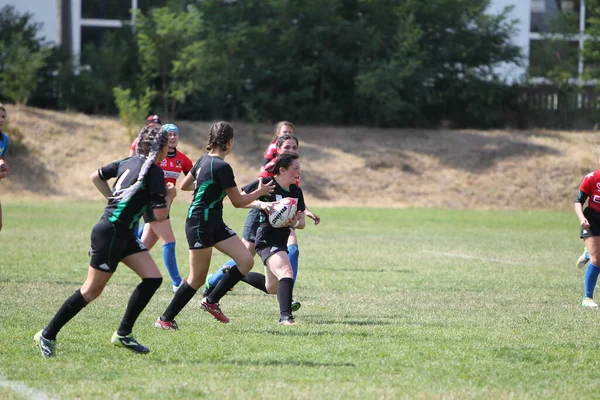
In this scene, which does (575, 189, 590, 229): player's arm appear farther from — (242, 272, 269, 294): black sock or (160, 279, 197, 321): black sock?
(160, 279, 197, 321): black sock

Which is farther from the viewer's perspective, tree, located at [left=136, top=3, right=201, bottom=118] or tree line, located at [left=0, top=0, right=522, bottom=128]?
tree line, located at [left=0, top=0, right=522, bottom=128]

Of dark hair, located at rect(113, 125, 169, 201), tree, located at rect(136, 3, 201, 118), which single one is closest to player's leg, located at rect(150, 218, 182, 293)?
dark hair, located at rect(113, 125, 169, 201)

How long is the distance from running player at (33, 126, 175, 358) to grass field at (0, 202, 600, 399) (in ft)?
0.56

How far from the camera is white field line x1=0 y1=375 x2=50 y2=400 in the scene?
523 cm

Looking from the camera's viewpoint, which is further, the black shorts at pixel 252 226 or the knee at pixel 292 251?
the knee at pixel 292 251

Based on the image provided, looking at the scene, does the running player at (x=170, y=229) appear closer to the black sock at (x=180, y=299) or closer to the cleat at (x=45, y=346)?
the black sock at (x=180, y=299)

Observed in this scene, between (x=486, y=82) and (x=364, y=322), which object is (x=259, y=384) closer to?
(x=364, y=322)

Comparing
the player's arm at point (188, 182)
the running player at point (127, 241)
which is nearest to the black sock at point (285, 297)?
the player's arm at point (188, 182)

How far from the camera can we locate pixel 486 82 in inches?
1421

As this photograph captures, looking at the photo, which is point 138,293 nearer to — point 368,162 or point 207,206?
point 207,206

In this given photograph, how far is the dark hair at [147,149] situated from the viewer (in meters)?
6.26

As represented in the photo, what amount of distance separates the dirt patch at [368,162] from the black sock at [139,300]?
2283 centimetres

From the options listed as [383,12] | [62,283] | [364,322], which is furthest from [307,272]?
[383,12]

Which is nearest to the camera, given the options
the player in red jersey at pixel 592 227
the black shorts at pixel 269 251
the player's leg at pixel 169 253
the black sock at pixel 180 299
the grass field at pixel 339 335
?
the grass field at pixel 339 335
